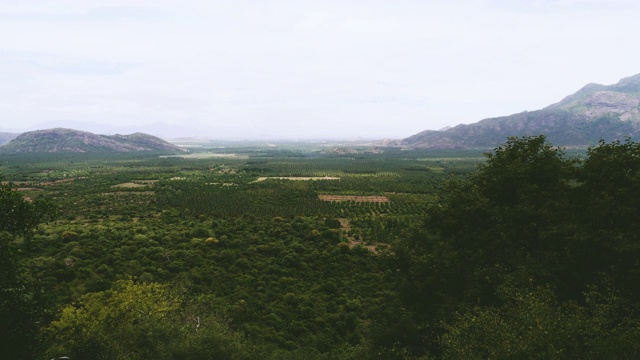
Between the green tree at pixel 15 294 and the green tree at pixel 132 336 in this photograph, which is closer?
the green tree at pixel 15 294

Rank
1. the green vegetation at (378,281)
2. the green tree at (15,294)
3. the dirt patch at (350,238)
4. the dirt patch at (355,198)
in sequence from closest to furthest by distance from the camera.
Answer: the green tree at (15,294) → the green vegetation at (378,281) → the dirt patch at (350,238) → the dirt patch at (355,198)

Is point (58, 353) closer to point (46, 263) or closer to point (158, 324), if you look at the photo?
point (158, 324)

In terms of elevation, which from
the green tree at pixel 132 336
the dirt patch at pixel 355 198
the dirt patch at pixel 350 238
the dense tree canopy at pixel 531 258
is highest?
the dense tree canopy at pixel 531 258

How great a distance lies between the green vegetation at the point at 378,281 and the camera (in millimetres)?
17875

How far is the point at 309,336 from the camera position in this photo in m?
35.0

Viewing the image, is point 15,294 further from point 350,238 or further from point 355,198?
point 355,198

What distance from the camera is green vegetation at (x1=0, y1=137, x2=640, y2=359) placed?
17.9 meters

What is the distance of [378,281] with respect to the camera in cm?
4738

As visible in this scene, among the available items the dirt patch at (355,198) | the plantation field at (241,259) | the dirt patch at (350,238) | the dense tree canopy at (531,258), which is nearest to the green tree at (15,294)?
the plantation field at (241,259)

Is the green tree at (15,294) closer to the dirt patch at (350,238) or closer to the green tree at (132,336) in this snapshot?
the green tree at (132,336)

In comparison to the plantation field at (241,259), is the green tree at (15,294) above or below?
above

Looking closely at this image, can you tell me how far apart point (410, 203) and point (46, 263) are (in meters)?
83.0

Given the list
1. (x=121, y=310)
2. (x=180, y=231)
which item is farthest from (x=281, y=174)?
(x=121, y=310)

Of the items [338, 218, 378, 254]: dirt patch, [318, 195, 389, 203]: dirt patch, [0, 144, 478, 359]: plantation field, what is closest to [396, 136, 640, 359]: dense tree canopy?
[0, 144, 478, 359]: plantation field
